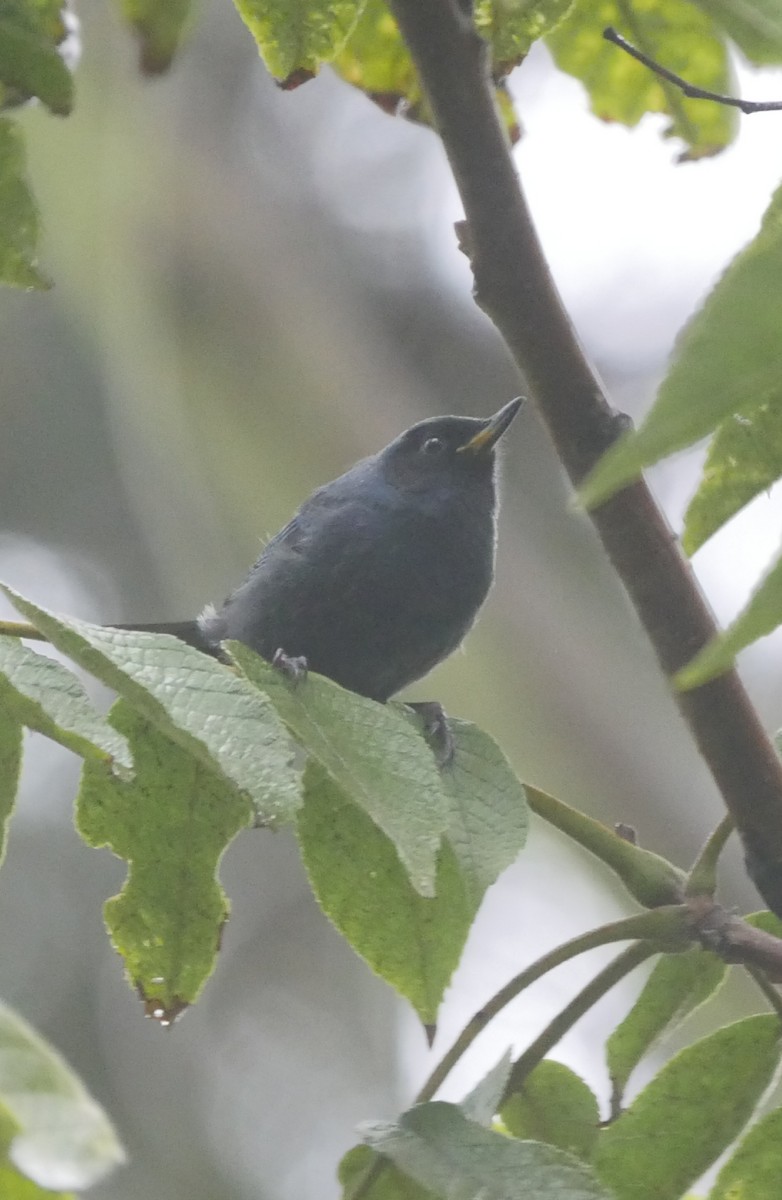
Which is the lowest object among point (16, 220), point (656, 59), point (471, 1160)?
point (471, 1160)

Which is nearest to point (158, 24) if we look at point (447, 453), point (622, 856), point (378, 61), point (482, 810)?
point (378, 61)

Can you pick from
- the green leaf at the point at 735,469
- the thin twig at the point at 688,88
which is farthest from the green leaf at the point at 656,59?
the green leaf at the point at 735,469

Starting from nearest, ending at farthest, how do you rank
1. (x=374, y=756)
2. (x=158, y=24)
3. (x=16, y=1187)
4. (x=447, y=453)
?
1. (x=16, y=1187)
2. (x=374, y=756)
3. (x=158, y=24)
4. (x=447, y=453)

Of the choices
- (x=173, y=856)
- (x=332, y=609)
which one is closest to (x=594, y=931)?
(x=173, y=856)

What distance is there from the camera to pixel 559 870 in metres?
6.25

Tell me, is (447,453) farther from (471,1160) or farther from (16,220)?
(471,1160)

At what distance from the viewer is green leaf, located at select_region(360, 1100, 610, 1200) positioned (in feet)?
3.99

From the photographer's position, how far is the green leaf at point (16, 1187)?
109 cm

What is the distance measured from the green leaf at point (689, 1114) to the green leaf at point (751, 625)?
829 mm

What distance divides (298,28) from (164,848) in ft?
2.93

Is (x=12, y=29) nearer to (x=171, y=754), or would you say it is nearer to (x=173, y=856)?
(x=171, y=754)

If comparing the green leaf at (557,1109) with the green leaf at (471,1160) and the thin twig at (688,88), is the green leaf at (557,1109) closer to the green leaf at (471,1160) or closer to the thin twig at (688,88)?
the green leaf at (471,1160)

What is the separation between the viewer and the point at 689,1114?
152 cm

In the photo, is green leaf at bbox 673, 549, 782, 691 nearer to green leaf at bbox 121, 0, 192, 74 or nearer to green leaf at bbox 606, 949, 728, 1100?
green leaf at bbox 606, 949, 728, 1100
